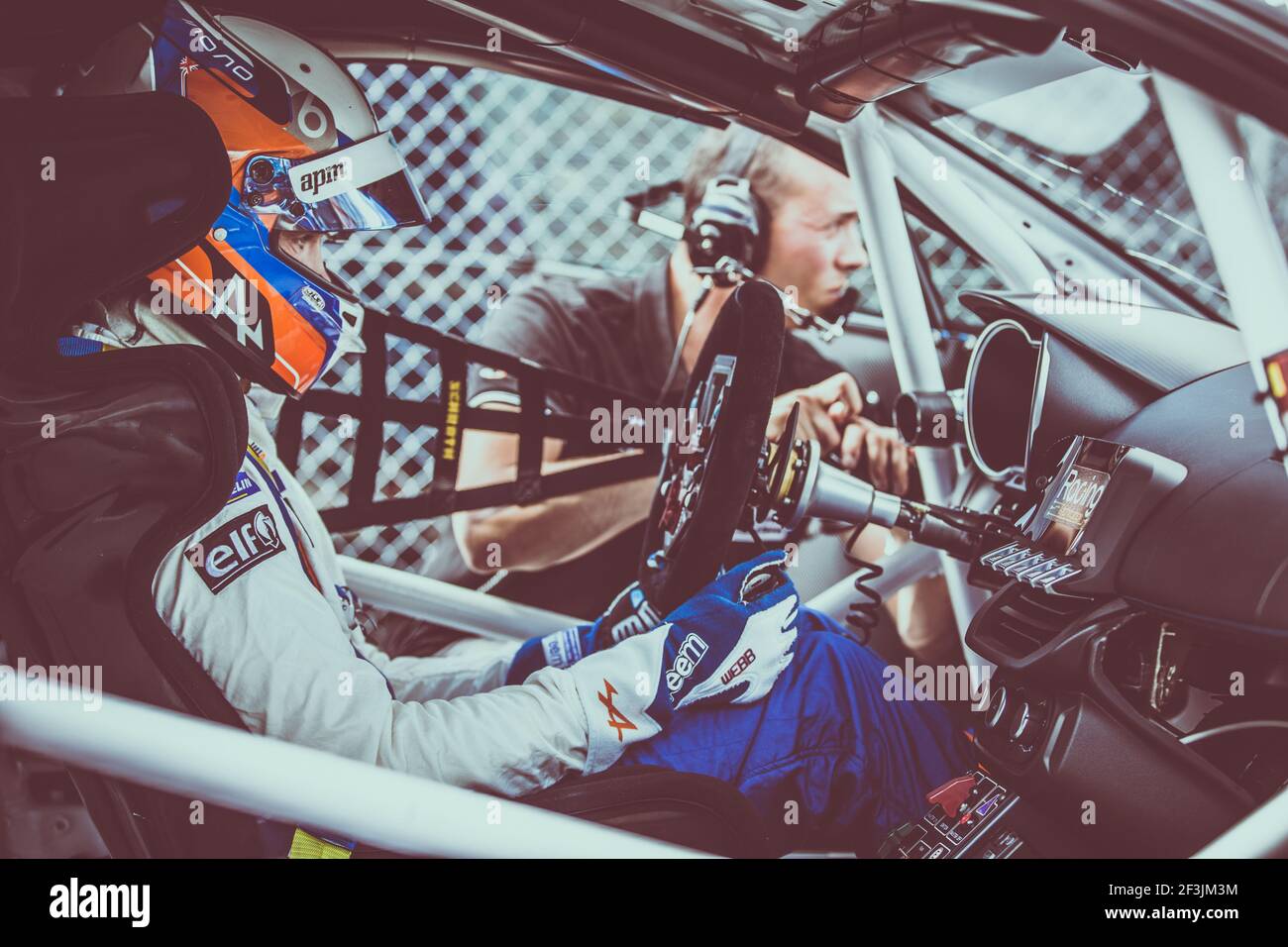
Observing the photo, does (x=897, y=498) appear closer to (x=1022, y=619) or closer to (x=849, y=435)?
(x=1022, y=619)

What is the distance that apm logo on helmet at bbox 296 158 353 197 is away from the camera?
1036mm

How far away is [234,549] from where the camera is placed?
2.86 feet

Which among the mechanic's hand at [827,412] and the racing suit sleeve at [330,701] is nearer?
the racing suit sleeve at [330,701]

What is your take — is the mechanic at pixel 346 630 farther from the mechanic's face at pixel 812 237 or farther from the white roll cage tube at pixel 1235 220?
the mechanic's face at pixel 812 237

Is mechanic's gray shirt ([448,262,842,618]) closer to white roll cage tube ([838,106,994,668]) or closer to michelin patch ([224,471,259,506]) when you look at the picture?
white roll cage tube ([838,106,994,668])

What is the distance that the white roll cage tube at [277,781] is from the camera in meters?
0.67

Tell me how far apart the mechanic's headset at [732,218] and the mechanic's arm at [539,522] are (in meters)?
0.47

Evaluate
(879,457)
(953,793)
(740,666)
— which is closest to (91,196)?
(740,666)

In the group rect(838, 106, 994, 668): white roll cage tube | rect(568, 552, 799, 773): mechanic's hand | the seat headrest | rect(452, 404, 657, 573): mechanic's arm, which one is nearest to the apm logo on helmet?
the seat headrest

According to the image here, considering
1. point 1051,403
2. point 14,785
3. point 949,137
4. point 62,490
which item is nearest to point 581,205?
point 949,137

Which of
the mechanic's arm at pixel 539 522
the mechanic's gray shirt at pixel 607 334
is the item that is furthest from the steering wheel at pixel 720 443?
the mechanic's gray shirt at pixel 607 334

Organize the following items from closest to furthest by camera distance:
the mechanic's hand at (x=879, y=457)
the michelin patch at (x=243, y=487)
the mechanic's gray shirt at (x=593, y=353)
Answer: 1. the michelin patch at (x=243, y=487)
2. the mechanic's hand at (x=879, y=457)
3. the mechanic's gray shirt at (x=593, y=353)

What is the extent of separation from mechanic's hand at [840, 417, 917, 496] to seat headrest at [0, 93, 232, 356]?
1.24m

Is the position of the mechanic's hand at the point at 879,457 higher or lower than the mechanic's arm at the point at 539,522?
higher
